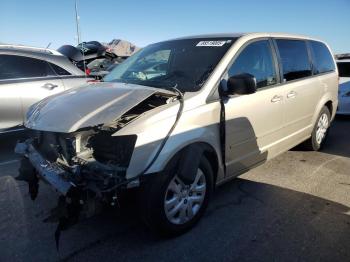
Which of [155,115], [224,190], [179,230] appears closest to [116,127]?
[155,115]

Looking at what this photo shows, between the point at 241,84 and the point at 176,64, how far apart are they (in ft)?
2.89

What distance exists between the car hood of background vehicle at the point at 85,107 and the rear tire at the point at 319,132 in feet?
10.7

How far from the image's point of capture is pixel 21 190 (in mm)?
4398

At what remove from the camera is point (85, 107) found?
3217 mm

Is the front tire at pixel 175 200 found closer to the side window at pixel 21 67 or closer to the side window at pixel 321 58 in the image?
the side window at pixel 321 58

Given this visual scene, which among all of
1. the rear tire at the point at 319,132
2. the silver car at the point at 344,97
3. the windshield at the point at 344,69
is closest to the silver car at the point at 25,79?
the rear tire at the point at 319,132

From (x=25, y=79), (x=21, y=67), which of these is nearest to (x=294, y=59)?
(x=25, y=79)

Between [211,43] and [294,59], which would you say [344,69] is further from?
[211,43]

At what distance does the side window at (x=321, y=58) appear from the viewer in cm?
559

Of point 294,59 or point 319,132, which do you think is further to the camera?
point 319,132

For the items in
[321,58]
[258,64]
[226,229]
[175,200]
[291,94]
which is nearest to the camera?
[175,200]

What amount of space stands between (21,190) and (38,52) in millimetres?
2612

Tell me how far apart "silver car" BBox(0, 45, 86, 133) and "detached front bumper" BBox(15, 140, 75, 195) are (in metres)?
1.90

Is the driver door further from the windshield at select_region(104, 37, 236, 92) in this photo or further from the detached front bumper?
the detached front bumper
